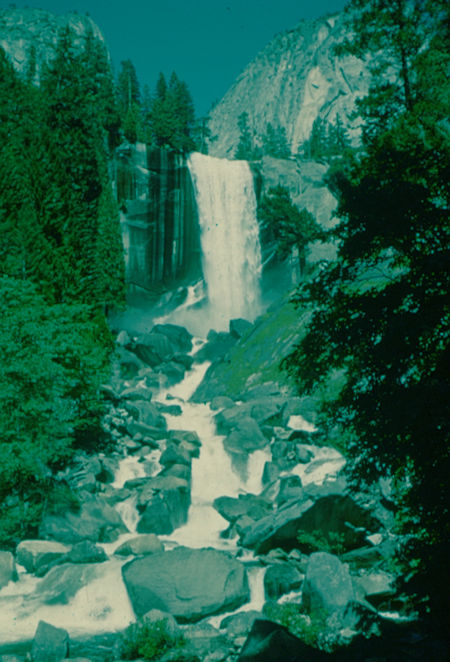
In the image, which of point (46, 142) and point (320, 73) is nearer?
point (46, 142)

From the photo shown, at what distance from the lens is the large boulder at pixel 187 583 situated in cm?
1280

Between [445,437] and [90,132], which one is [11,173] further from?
[445,437]

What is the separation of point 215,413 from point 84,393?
11242mm

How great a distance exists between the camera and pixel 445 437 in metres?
6.97

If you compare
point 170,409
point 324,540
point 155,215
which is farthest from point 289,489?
point 155,215

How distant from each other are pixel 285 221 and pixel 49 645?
43082mm

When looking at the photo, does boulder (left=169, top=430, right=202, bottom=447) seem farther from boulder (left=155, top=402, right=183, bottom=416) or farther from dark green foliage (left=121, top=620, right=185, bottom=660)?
dark green foliage (left=121, top=620, right=185, bottom=660)

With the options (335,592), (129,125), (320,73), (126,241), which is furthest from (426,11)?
(320,73)

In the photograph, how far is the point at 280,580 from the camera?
536 inches

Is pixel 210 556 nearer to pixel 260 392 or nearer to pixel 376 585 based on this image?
pixel 376 585

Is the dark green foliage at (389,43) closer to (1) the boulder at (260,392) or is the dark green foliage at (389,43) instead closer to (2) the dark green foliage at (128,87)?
(1) the boulder at (260,392)

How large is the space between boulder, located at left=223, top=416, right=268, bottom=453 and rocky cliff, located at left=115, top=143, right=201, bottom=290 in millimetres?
26491

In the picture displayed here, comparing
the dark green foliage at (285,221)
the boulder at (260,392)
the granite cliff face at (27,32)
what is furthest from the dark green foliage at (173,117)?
the granite cliff face at (27,32)

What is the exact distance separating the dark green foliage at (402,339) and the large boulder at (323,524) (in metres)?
6.58
